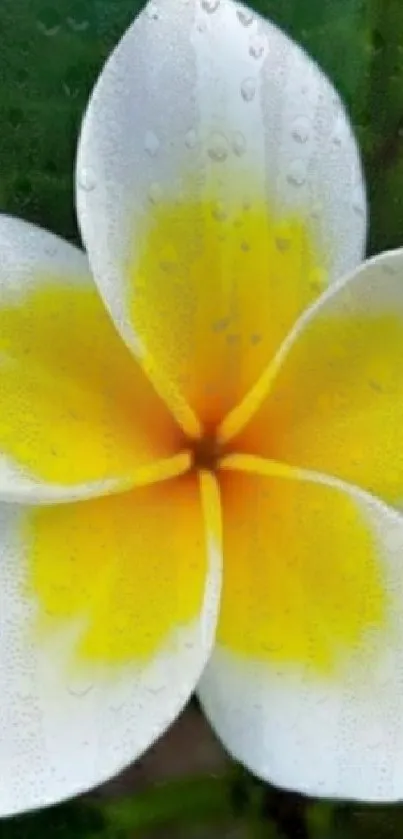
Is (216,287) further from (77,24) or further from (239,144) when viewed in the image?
(77,24)

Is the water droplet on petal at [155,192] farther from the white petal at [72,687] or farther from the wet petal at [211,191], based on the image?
the white petal at [72,687]

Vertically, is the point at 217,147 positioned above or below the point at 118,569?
above

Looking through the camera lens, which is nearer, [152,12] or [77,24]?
[152,12]

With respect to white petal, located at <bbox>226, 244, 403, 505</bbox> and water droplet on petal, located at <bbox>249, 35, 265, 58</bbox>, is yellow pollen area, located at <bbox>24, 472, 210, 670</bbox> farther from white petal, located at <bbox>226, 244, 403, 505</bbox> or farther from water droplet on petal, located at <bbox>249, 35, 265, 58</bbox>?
water droplet on petal, located at <bbox>249, 35, 265, 58</bbox>

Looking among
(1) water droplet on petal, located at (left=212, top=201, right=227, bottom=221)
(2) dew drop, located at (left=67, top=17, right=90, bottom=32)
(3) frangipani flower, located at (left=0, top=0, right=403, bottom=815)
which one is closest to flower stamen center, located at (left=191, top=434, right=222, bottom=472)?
(3) frangipani flower, located at (left=0, top=0, right=403, bottom=815)

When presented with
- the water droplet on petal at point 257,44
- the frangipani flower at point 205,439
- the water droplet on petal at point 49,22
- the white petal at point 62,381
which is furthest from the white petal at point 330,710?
the water droplet on petal at point 49,22

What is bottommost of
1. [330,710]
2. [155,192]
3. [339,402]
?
[330,710]

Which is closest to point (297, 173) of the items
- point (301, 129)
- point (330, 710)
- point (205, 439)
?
point (301, 129)
